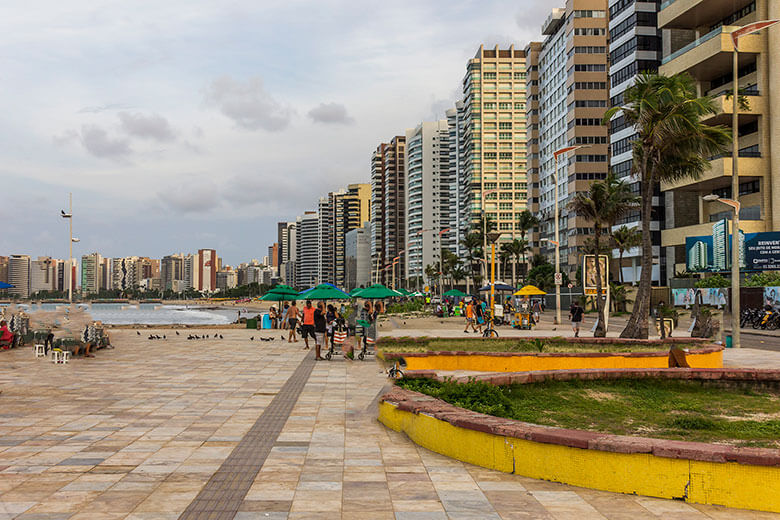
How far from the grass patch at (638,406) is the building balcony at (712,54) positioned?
4412cm

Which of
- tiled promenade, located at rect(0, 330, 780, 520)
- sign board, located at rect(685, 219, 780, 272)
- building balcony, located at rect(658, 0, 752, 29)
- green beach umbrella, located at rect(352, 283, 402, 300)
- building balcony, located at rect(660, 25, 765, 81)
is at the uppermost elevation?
building balcony, located at rect(658, 0, 752, 29)

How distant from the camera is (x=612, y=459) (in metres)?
5.82

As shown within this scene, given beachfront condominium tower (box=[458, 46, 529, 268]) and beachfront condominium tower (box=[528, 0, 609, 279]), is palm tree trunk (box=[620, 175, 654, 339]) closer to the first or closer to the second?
beachfront condominium tower (box=[528, 0, 609, 279])

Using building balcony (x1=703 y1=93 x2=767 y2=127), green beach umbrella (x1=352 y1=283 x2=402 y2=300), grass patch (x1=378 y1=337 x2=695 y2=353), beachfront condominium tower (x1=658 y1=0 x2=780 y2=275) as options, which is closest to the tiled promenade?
grass patch (x1=378 y1=337 x2=695 y2=353)

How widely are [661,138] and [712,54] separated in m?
33.9

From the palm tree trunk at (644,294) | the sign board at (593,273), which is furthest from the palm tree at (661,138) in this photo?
the sign board at (593,273)

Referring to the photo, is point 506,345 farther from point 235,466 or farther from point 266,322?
point 266,322

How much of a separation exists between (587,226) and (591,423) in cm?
8594

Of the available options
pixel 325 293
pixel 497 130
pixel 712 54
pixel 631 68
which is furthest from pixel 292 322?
pixel 497 130

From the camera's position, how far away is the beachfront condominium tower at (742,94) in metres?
47.8

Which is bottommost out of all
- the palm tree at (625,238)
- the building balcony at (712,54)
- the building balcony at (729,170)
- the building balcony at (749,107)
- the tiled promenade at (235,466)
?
the tiled promenade at (235,466)

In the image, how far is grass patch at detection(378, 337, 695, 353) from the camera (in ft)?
56.1

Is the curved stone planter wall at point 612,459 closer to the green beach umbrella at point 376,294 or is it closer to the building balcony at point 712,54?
the green beach umbrella at point 376,294

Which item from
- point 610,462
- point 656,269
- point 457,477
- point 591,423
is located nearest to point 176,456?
point 457,477
